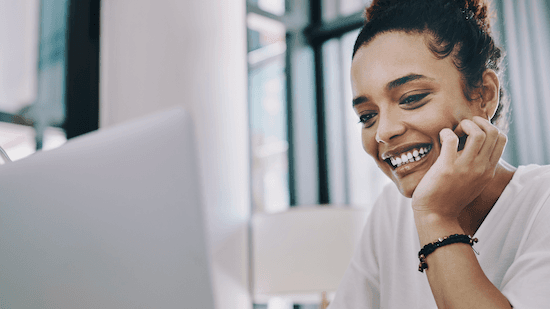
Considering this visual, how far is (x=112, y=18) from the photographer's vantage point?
236cm

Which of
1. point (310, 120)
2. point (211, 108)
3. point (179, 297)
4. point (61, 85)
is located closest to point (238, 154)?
point (211, 108)

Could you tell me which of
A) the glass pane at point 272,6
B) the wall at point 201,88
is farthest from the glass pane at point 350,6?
the wall at point 201,88

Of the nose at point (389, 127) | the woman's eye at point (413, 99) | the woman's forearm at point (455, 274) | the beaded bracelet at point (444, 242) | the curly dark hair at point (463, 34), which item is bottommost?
the woman's forearm at point (455, 274)

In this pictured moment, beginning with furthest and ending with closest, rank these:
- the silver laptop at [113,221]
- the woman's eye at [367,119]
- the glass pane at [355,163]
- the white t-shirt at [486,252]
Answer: the glass pane at [355,163], the woman's eye at [367,119], the white t-shirt at [486,252], the silver laptop at [113,221]

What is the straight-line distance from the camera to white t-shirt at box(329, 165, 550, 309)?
0.57 m

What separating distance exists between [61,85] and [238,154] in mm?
1004

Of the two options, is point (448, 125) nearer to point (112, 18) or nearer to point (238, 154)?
point (238, 154)

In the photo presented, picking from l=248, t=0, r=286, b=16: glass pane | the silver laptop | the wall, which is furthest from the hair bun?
l=248, t=0, r=286, b=16: glass pane

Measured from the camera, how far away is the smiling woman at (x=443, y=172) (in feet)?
1.99

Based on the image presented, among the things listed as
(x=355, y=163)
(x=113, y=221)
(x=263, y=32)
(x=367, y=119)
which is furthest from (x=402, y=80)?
(x=263, y=32)

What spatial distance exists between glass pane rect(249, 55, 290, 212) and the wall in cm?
29

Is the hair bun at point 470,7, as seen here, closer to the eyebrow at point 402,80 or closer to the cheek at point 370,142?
the eyebrow at point 402,80

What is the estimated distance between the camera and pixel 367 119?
2.68ft

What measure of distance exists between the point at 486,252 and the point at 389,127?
262 millimetres
